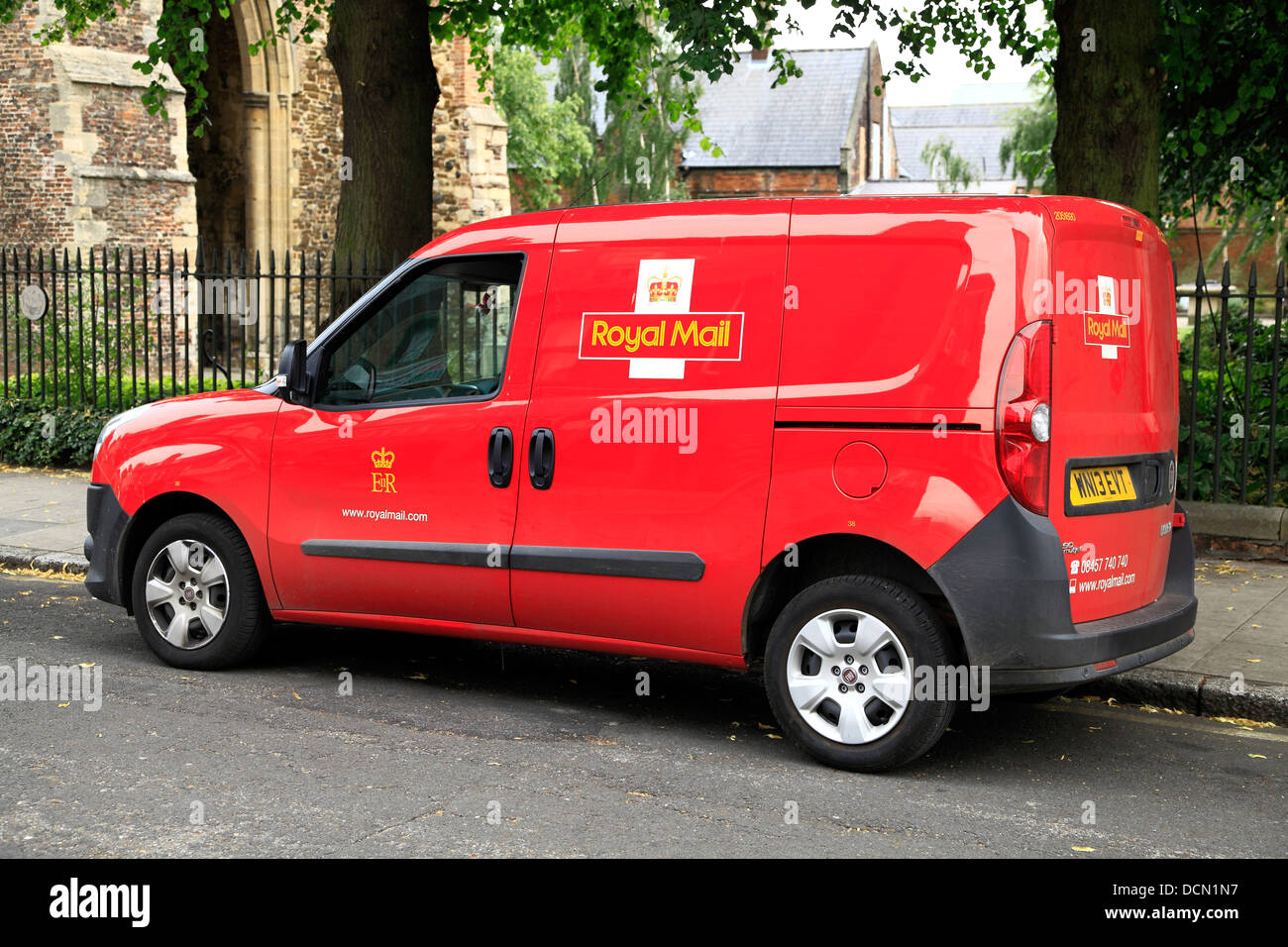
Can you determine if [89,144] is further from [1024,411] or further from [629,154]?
[629,154]

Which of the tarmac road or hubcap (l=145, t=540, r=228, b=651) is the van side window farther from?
the tarmac road

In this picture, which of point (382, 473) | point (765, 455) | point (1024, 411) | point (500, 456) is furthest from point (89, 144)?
point (1024, 411)

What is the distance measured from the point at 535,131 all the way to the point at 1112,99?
42743 millimetres

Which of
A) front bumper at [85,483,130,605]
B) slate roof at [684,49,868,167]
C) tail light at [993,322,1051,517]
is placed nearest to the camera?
tail light at [993,322,1051,517]

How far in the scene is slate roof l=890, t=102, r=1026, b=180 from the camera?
6338 centimetres

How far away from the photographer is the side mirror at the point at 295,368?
6273 millimetres

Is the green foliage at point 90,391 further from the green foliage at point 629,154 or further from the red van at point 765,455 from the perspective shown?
the green foliage at point 629,154

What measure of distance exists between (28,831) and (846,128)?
164 ft

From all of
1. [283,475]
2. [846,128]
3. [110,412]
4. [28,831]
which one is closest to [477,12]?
[110,412]

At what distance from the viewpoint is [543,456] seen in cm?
566

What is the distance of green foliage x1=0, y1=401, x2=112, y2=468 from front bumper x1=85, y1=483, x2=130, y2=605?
24.3ft

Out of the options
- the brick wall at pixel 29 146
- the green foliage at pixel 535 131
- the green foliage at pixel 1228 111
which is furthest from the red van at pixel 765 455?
the green foliage at pixel 535 131

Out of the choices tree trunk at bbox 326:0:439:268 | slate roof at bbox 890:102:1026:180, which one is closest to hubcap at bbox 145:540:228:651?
tree trunk at bbox 326:0:439:268

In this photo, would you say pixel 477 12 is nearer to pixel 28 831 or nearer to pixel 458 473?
pixel 458 473
